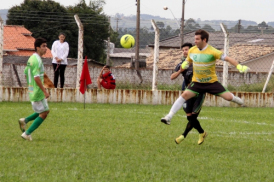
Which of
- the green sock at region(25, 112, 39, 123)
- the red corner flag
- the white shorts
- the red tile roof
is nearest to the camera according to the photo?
the white shorts

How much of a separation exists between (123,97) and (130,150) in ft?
29.5

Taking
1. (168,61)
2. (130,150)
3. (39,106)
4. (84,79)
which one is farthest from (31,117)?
(168,61)

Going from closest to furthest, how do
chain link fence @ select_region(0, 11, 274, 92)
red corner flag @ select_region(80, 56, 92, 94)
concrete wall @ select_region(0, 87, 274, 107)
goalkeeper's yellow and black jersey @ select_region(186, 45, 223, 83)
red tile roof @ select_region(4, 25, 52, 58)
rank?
goalkeeper's yellow and black jersey @ select_region(186, 45, 223, 83) → red corner flag @ select_region(80, 56, 92, 94) → concrete wall @ select_region(0, 87, 274, 107) → chain link fence @ select_region(0, 11, 274, 92) → red tile roof @ select_region(4, 25, 52, 58)

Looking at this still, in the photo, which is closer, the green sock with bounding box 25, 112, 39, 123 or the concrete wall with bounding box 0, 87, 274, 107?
the green sock with bounding box 25, 112, 39, 123

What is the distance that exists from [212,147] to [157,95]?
837 centimetres

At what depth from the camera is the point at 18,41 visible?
4778 cm

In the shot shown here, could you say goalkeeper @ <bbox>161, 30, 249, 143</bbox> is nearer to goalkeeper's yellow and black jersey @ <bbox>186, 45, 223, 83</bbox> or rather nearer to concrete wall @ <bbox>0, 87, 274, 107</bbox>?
goalkeeper's yellow and black jersey @ <bbox>186, 45, 223, 83</bbox>

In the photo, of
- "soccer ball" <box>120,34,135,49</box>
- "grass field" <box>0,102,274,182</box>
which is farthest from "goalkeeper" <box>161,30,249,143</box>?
"soccer ball" <box>120,34,135,49</box>

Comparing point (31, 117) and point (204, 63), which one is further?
point (31, 117)

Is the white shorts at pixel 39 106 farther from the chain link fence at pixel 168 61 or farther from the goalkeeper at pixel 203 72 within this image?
the chain link fence at pixel 168 61

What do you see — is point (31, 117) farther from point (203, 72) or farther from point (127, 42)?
point (127, 42)

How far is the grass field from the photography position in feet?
20.0

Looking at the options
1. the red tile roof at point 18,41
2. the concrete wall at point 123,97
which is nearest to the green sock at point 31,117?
the concrete wall at point 123,97

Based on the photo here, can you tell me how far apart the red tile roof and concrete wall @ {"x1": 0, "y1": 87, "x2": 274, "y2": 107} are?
3144 cm
